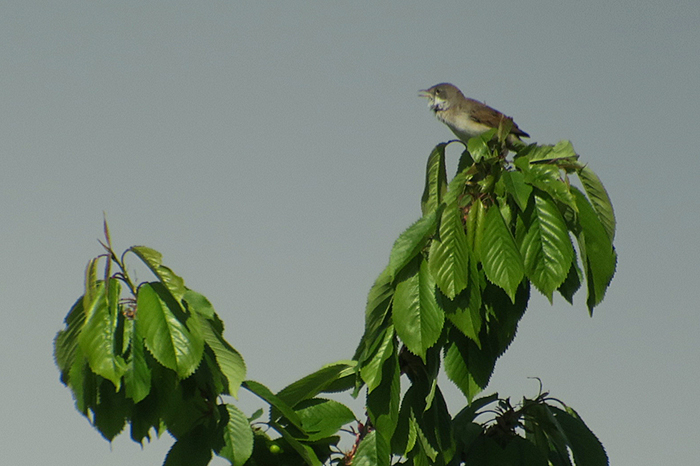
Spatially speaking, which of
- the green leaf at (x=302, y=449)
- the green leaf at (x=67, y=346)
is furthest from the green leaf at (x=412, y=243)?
the green leaf at (x=67, y=346)

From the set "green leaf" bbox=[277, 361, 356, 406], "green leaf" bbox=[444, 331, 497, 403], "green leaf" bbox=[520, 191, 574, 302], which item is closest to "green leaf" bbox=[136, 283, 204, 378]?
"green leaf" bbox=[277, 361, 356, 406]

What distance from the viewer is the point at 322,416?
3.46m

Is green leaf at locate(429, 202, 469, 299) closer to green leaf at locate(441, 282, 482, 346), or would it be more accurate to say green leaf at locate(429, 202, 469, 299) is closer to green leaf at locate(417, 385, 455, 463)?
green leaf at locate(441, 282, 482, 346)

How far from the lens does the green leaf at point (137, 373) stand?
2793 millimetres

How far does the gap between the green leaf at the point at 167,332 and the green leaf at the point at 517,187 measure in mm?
1265

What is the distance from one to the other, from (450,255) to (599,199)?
0.66m

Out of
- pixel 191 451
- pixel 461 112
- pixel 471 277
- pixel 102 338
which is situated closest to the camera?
pixel 102 338

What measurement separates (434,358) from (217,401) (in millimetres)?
875

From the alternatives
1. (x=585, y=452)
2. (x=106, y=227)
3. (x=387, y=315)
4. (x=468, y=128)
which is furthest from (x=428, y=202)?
(x=468, y=128)

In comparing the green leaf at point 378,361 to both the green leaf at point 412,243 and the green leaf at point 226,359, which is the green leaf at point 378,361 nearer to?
the green leaf at point 412,243

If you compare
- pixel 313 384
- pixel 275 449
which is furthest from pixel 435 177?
pixel 275 449

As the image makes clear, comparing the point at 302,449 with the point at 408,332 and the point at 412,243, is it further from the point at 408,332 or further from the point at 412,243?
the point at 412,243

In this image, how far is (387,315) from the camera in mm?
3248

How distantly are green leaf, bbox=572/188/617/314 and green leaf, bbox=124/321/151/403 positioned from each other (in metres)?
1.65
